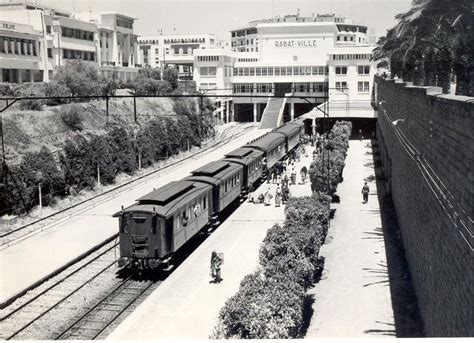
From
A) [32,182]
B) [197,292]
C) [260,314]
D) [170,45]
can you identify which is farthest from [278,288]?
[170,45]

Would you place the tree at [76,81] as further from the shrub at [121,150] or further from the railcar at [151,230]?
the railcar at [151,230]

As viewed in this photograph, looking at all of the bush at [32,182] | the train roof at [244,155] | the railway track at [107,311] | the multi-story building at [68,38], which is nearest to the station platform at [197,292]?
the railway track at [107,311]

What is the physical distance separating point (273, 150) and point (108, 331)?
27028 mm

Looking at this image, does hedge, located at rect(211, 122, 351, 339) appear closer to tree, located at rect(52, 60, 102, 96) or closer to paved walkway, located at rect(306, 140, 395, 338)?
paved walkway, located at rect(306, 140, 395, 338)

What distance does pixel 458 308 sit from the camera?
8.84 meters

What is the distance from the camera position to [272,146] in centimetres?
3975

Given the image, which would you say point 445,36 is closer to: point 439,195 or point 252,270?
point 252,270

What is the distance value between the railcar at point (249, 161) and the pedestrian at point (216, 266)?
512 inches

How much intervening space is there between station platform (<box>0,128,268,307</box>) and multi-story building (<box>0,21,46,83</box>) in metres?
18.8

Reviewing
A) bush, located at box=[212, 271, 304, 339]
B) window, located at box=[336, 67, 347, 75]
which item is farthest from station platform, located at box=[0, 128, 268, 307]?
window, located at box=[336, 67, 347, 75]

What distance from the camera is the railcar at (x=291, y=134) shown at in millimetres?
47094

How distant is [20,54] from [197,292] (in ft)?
119

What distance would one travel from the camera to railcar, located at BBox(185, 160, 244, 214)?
24298 millimetres

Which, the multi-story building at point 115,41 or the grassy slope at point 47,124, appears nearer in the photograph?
the grassy slope at point 47,124
